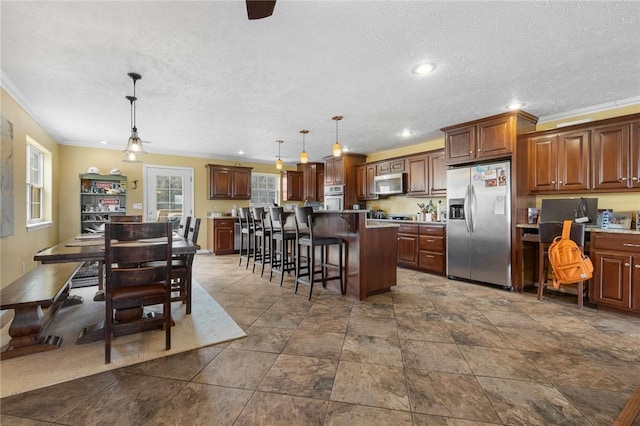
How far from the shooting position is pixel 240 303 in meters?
3.29

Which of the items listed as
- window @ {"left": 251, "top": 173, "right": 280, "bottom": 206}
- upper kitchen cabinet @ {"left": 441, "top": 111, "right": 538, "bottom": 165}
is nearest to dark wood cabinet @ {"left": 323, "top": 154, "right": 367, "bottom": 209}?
window @ {"left": 251, "top": 173, "right": 280, "bottom": 206}

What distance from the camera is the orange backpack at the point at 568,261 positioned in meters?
3.15

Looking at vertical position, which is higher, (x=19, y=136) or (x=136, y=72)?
(x=136, y=72)

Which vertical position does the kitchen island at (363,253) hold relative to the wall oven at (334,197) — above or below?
below

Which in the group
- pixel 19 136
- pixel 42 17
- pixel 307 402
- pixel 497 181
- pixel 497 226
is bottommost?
pixel 307 402

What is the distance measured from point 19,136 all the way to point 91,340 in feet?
9.65

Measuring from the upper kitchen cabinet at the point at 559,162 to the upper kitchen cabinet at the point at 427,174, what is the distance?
1.24 m

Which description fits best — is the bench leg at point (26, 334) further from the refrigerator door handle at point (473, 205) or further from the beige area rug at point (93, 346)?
the refrigerator door handle at point (473, 205)

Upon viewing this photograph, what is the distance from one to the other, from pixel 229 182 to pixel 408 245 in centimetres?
458

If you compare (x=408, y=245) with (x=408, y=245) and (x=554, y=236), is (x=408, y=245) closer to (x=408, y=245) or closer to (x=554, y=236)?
(x=408, y=245)

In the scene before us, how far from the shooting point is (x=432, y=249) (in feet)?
16.0

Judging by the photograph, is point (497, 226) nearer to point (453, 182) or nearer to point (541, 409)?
point (453, 182)

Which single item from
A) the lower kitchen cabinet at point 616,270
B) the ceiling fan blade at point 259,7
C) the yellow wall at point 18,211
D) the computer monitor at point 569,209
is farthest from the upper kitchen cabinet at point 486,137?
the yellow wall at point 18,211

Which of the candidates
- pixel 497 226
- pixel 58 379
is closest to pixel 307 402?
pixel 58 379
